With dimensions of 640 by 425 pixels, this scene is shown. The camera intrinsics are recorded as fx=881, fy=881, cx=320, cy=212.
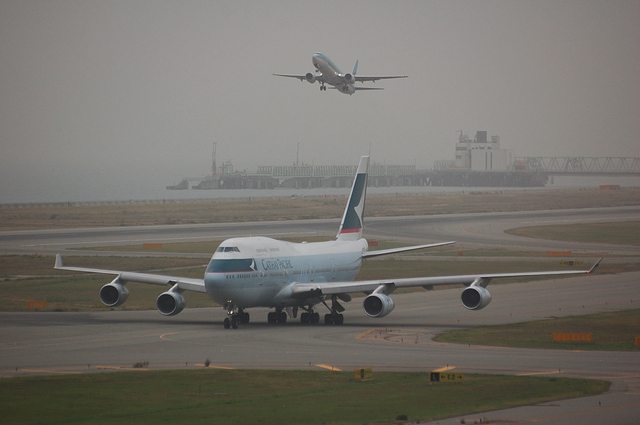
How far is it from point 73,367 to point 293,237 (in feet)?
253

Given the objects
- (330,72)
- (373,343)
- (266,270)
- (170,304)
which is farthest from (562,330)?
(330,72)

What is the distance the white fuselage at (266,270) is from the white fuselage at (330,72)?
4052 centimetres

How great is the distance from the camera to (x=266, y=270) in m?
52.4

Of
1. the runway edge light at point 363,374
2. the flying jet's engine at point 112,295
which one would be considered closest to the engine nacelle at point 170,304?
the flying jet's engine at point 112,295

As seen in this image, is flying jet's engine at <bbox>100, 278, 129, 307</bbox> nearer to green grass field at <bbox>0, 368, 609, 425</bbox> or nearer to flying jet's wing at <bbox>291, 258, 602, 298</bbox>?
flying jet's wing at <bbox>291, 258, 602, 298</bbox>

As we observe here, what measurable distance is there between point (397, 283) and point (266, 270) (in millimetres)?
7798

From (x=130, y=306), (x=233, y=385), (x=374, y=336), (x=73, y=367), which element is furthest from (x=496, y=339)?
(x=130, y=306)

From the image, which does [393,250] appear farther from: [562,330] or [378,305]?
[562,330]

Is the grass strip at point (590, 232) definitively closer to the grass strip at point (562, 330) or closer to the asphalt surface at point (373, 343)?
the asphalt surface at point (373, 343)

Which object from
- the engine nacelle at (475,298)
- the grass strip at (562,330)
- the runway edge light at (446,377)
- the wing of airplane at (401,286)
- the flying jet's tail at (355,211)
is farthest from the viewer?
the flying jet's tail at (355,211)

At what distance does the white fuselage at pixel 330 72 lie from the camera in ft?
317

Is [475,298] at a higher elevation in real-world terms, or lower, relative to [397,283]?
lower

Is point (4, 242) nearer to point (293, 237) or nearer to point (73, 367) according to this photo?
point (293, 237)

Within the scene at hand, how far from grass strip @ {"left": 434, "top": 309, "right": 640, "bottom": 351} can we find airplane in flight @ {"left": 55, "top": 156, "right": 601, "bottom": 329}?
7.03 feet
